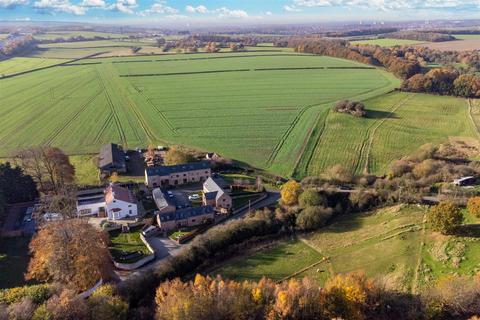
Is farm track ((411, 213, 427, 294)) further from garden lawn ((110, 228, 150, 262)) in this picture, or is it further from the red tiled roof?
the red tiled roof

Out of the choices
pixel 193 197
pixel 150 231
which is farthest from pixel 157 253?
pixel 193 197

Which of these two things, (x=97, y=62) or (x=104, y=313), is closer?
(x=104, y=313)

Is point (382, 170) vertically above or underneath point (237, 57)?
underneath

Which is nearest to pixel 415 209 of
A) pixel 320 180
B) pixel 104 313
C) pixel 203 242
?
pixel 320 180

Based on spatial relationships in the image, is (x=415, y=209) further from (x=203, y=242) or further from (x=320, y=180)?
(x=203, y=242)

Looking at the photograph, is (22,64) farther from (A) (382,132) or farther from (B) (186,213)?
(A) (382,132)

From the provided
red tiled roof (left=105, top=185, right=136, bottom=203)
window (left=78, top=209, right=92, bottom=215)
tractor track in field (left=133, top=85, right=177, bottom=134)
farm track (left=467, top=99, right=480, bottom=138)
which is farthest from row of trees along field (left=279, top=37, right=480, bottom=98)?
window (left=78, top=209, right=92, bottom=215)
